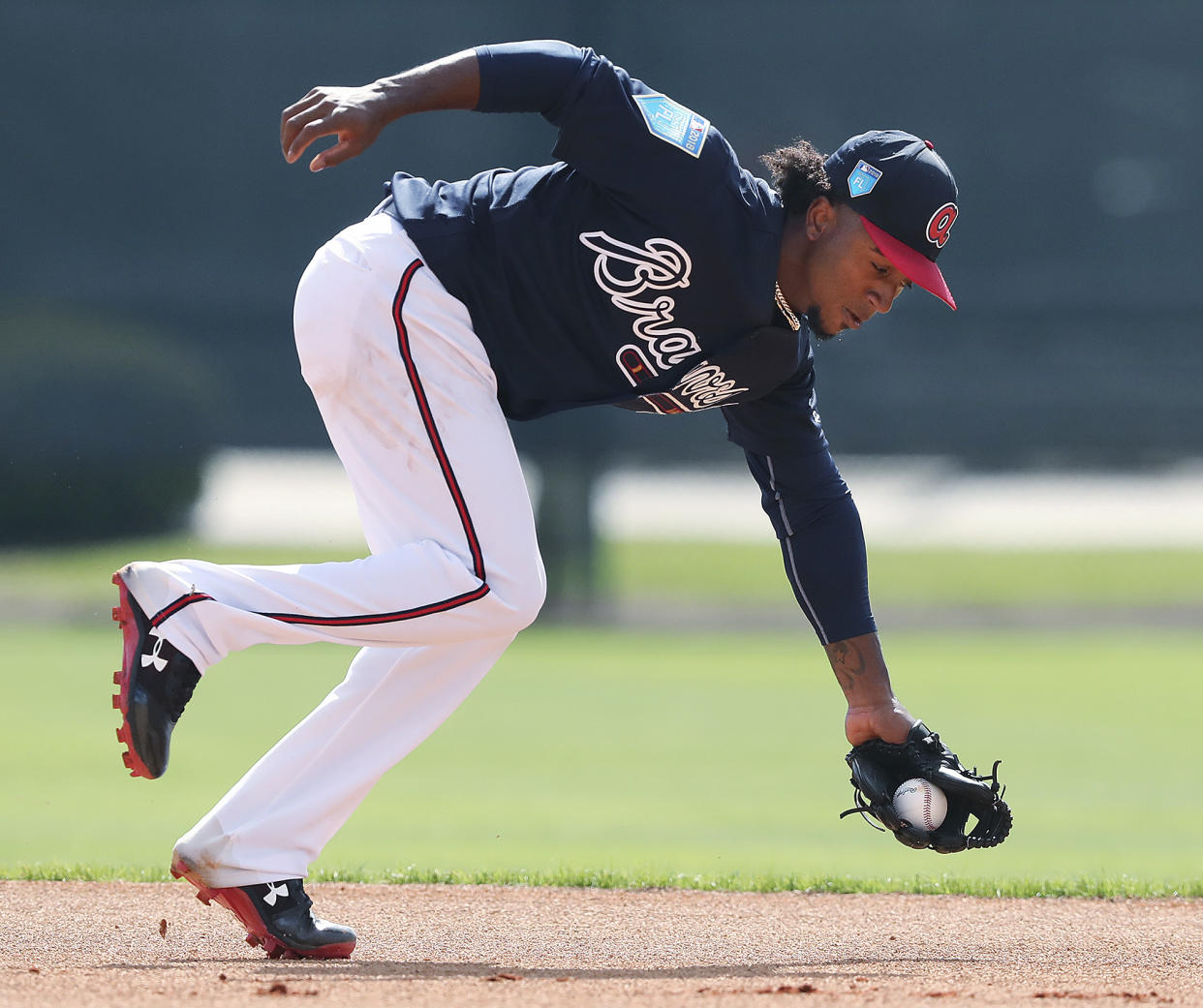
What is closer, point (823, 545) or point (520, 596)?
point (520, 596)

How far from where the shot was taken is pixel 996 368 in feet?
41.3

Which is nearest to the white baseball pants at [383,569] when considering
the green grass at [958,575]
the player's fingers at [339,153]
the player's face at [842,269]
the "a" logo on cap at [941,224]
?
the player's fingers at [339,153]

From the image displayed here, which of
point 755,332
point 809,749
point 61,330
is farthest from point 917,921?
point 61,330

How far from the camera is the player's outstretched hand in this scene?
308cm

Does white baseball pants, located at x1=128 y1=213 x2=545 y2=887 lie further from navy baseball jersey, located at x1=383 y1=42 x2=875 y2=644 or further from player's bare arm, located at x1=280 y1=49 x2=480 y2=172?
player's bare arm, located at x1=280 y1=49 x2=480 y2=172

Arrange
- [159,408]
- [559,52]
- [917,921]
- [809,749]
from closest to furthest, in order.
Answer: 1. [559,52]
2. [917,921]
3. [809,749]
4. [159,408]

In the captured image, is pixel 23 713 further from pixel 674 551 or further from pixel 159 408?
pixel 674 551

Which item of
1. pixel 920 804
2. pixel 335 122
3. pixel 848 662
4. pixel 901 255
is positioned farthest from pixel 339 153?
pixel 920 804

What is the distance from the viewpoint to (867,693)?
152 inches

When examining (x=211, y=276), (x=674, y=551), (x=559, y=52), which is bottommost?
(x=674, y=551)

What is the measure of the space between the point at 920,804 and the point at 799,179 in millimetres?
1397

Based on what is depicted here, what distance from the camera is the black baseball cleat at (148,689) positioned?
3.12 m

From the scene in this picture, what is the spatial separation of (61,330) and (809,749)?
7532 mm

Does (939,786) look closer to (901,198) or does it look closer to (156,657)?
(901,198)
